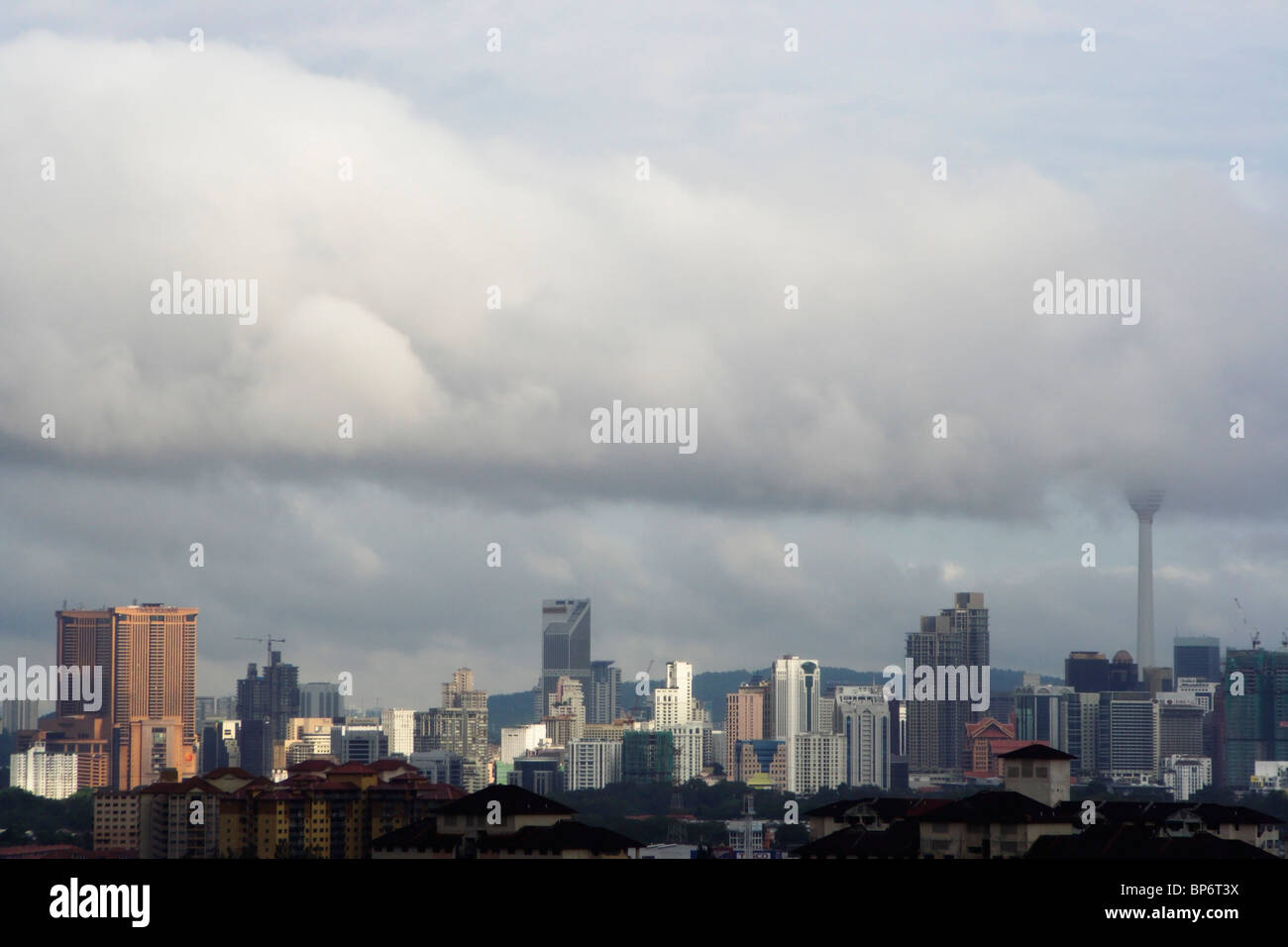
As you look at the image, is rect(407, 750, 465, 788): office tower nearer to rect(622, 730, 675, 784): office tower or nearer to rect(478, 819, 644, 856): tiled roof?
rect(622, 730, 675, 784): office tower

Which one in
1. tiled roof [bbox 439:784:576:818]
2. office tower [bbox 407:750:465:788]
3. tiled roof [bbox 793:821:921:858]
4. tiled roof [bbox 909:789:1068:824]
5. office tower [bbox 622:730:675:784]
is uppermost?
tiled roof [bbox 909:789:1068:824]

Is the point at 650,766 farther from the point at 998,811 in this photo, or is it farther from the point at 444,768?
the point at 998,811

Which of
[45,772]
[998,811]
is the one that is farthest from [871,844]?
[45,772]

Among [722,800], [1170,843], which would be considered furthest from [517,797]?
[722,800]

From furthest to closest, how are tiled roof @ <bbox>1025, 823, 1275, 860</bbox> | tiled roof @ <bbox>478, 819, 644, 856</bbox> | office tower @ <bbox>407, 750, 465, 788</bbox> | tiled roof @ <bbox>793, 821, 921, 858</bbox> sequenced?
office tower @ <bbox>407, 750, 465, 788</bbox> < tiled roof @ <bbox>478, 819, 644, 856</bbox> < tiled roof @ <bbox>793, 821, 921, 858</bbox> < tiled roof @ <bbox>1025, 823, 1275, 860</bbox>

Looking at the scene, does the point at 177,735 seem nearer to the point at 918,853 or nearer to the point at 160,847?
the point at 160,847

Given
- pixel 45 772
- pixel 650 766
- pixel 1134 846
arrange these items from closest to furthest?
1. pixel 1134 846
2. pixel 45 772
3. pixel 650 766

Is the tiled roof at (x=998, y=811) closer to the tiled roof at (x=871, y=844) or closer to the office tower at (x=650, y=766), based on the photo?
the tiled roof at (x=871, y=844)

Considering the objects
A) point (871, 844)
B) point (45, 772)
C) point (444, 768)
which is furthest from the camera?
point (45, 772)

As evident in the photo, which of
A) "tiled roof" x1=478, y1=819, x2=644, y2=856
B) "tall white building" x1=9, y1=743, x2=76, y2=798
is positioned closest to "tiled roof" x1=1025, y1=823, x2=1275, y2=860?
"tiled roof" x1=478, y1=819, x2=644, y2=856

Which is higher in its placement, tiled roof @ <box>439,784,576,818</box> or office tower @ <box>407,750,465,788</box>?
tiled roof @ <box>439,784,576,818</box>
